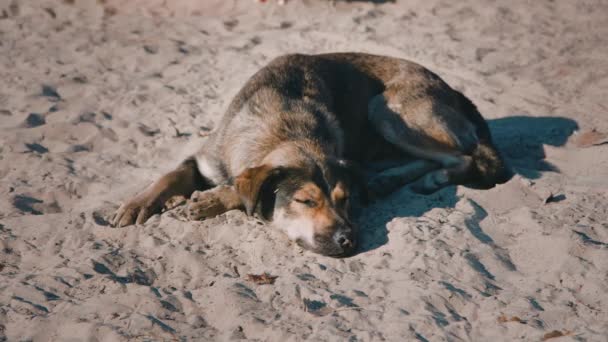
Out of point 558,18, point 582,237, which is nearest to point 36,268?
point 582,237


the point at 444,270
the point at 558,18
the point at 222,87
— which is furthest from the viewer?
the point at 558,18

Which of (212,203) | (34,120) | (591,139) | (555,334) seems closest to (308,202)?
(212,203)

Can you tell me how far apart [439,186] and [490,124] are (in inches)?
83.9

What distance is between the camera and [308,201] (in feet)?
18.9

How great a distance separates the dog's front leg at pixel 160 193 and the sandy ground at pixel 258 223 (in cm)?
17

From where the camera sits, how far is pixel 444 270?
5262 mm

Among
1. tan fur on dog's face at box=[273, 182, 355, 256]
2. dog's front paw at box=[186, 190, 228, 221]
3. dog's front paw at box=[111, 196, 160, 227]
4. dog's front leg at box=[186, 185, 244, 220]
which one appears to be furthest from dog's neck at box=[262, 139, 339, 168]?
dog's front paw at box=[111, 196, 160, 227]

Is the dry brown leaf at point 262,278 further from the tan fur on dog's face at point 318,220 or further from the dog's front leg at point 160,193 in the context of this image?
the dog's front leg at point 160,193

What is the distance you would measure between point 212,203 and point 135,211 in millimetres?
719

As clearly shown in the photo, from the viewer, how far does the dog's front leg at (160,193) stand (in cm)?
646

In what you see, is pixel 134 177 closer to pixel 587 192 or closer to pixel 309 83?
pixel 309 83

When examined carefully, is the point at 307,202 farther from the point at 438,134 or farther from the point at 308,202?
the point at 438,134

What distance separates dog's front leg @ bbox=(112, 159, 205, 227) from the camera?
646 cm

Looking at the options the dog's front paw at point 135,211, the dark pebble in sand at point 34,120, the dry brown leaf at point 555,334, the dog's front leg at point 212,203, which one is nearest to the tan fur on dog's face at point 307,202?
the dog's front leg at point 212,203
